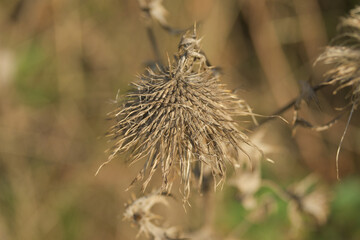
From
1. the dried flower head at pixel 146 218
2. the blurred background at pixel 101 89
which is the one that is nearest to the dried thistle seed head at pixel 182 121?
the dried flower head at pixel 146 218

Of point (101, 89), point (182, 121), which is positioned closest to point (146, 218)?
point (182, 121)

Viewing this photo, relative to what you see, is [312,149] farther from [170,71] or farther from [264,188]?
[170,71]

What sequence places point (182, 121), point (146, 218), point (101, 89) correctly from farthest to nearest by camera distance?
point (101, 89)
point (146, 218)
point (182, 121)

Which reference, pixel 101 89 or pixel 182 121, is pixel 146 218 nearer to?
pixel 182 121

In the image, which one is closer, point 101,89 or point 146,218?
point 146,218

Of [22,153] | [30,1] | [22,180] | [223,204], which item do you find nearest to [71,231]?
[22,180]

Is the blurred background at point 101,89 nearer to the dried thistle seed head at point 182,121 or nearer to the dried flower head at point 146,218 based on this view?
the dried flower head at point 146,218
